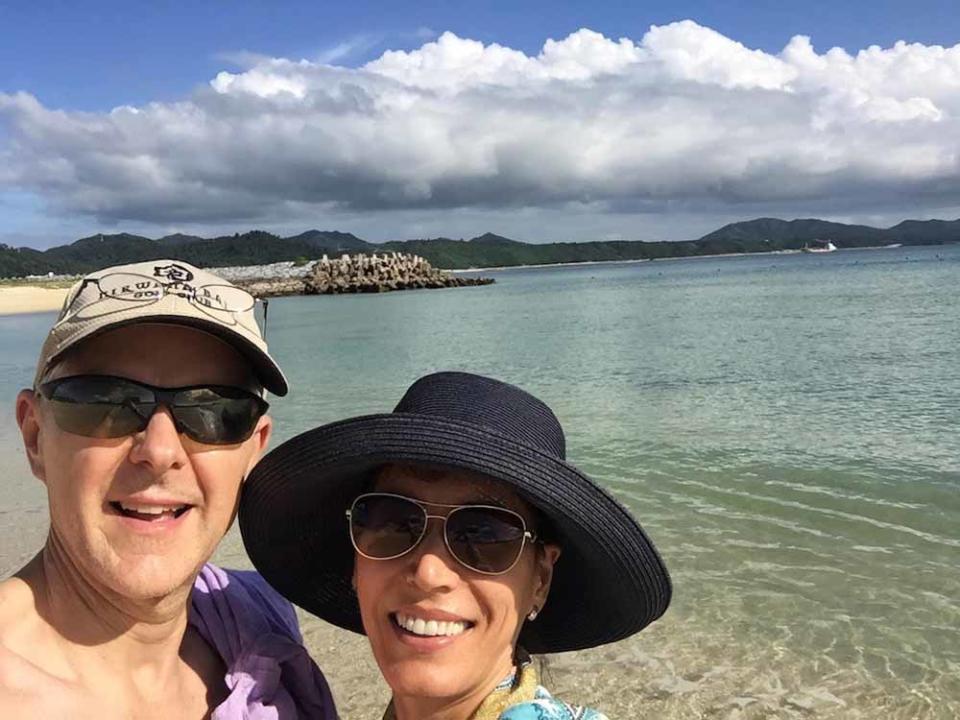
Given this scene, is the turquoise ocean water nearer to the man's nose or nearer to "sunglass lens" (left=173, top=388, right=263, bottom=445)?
"sunglass lens" (left=173, top=388, right=263, bottom=445)

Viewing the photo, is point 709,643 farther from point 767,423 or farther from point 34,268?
point 34,268

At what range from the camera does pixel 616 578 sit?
2049 mm

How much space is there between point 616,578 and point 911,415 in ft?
39.8

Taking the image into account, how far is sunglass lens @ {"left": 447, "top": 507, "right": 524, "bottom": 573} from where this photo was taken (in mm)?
1885

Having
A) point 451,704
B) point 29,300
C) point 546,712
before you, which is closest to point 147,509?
point 451,704

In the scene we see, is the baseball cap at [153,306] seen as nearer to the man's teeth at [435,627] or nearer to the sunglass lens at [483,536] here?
the sunglass lens at [483,536]

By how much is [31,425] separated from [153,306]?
53 centimetres

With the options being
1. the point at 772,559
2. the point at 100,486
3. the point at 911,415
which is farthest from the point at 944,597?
the point at 911,415

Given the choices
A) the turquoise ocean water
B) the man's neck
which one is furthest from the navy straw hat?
the turquoise ocean water

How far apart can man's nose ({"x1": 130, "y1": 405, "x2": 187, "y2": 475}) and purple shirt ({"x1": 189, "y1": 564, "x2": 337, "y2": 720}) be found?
61cm

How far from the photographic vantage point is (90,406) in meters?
1.84

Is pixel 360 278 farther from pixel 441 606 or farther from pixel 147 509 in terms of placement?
pixel 441 606

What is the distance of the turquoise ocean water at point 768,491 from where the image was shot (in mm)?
4949

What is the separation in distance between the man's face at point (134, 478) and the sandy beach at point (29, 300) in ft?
238
